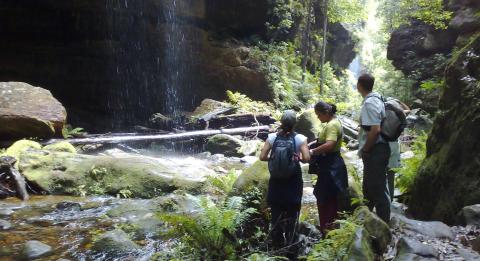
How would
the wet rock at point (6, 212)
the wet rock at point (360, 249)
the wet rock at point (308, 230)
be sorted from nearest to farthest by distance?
the wet rock at point (360, 249) → the wet rock at point (308, 230) → the wet rock at point (6, 212)

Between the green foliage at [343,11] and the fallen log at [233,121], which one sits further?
the green foliage at [343,11]

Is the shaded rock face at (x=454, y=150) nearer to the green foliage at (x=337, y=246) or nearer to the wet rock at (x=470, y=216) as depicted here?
the wet rock at (x=470, y=216)

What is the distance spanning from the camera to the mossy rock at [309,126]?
13.3 m

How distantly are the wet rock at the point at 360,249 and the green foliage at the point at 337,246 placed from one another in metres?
0.09

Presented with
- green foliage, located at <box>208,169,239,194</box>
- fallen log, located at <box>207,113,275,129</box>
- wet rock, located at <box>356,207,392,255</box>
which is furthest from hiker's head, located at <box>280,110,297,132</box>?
fallen log, located at <box>207,113,275,129</box>

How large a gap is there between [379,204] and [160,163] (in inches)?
227

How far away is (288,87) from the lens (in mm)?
20375

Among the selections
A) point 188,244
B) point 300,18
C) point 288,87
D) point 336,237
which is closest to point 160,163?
point 188,244

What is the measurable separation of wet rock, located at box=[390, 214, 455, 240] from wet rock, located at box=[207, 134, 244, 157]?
8.60 metres

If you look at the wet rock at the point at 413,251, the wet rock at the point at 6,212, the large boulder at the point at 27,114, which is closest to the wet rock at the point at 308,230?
the wet rock at the point at 413,251

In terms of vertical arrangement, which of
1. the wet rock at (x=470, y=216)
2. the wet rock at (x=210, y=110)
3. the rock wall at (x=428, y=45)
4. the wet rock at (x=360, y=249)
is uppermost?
the rock wall at (x=428, y=45)

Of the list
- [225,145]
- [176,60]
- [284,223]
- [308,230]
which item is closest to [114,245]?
[284,223]

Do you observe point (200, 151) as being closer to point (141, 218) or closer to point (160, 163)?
point (160, 163)

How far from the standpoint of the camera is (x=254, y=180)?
5.79 meters
